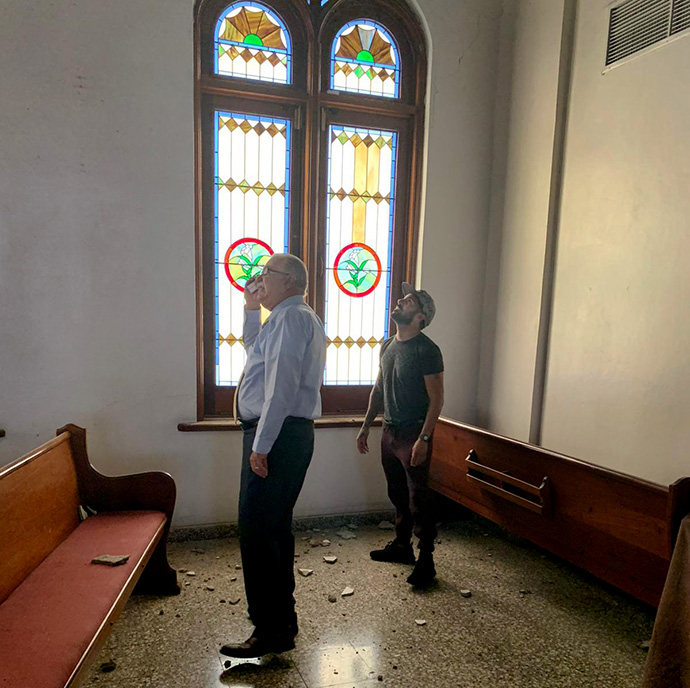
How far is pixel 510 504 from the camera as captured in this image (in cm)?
248

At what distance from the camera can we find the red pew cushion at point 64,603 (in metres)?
1.34

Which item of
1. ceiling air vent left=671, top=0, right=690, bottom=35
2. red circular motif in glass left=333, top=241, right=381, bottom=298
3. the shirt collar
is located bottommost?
the shirt collar

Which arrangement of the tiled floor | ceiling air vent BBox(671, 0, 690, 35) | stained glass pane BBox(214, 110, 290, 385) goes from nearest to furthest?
the tiled floor, ceiling air vent BBox(671, 0, 690, 35), stained glass pane BBox(214, 110, 290, 385)

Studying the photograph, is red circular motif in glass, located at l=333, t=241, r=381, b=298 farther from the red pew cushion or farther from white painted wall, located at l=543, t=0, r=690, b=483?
the red pew cushion

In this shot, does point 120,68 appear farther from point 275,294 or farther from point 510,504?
point 510,504

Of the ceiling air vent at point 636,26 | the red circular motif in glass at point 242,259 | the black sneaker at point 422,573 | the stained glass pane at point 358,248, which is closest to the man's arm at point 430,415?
the black sneaker at point 422,573

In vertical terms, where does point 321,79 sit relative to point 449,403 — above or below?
above

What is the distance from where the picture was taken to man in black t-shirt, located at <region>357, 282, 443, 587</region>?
8.36ft

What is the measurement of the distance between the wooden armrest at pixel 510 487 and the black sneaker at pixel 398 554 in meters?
0.51

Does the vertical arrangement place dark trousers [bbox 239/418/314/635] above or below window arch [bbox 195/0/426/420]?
below

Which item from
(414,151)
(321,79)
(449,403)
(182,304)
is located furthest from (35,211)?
(449,403)

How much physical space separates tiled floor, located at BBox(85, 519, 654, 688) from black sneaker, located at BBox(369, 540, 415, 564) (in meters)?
0.06

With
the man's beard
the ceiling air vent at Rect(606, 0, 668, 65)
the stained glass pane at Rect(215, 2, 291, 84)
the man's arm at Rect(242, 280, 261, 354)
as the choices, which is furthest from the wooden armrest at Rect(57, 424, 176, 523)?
the ceiling air vent at Rect(606, 0, 668, 65)

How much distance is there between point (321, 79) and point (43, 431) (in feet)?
8.23
